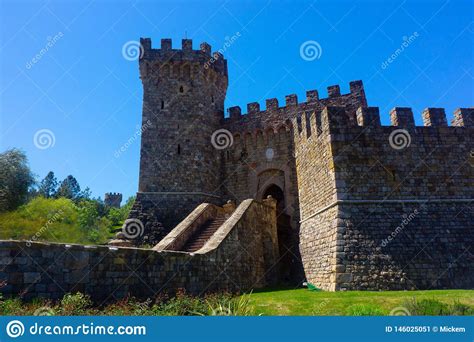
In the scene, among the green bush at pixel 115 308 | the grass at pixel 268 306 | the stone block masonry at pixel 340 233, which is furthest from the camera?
the stone block masonry at pixel 340 233

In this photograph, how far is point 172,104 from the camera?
22000 millimetres

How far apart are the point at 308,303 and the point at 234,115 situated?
16.8 m

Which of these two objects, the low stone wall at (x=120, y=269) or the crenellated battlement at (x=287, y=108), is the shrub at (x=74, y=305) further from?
the crenellated battlement at (x=287, y=108)

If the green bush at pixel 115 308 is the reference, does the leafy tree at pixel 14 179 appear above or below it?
above

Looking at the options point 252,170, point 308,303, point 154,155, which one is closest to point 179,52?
point 154,155

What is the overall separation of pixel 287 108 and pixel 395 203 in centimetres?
1172

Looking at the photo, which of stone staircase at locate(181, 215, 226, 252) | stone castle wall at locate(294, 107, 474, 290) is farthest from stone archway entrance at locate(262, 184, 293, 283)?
stone castle wall at locate(294, 107, 474, 290)

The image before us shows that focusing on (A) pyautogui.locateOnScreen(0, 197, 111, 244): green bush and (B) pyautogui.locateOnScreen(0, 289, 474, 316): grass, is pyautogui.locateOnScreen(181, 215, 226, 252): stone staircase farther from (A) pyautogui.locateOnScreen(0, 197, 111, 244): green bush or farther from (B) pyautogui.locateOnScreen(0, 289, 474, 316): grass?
(A) pyautogui.locateOnScreen(0, 197, 111, 244): green bush

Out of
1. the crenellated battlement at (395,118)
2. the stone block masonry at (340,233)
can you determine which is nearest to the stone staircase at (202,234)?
the stone block masonry at (340,233)

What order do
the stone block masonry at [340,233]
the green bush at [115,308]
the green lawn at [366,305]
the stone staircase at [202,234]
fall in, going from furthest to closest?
the stone staircase at [202,234]
the stone block masonry at [340,233]
the green lawn at [366,305]
the green bush at [115,308]

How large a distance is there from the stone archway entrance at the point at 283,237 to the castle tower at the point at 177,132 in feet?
12.3

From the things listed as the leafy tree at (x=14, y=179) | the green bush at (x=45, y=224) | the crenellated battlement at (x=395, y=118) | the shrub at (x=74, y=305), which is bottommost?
the shrub at (x=74, y=305)

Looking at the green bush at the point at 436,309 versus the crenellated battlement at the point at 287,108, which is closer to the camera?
the green bush at the point at 436,309

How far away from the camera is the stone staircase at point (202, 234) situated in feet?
44.8
